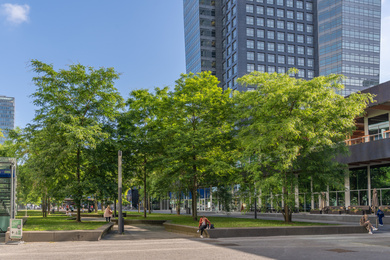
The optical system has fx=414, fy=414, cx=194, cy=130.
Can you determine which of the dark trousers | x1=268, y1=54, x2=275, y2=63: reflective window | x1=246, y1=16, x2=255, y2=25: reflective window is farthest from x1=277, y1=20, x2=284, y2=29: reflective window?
the dark trousers

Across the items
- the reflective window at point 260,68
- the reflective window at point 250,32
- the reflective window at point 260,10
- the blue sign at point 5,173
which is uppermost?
the reflective window at point 260,10

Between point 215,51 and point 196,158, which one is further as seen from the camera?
point 215,51

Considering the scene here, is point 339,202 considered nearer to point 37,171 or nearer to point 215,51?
point 37,171

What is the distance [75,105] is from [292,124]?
14928mm

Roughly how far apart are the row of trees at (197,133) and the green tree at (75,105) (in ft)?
0.23

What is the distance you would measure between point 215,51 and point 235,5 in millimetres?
14374

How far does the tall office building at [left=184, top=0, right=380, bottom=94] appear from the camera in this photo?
107m

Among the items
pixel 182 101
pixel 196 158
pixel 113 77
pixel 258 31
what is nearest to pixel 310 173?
pixel 196 158

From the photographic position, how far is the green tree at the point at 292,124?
25.6 meters

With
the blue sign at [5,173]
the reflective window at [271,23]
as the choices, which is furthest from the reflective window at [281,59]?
the blue sign at [5,173]

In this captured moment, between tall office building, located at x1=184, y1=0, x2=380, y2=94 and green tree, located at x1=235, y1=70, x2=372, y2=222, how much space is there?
249 feet

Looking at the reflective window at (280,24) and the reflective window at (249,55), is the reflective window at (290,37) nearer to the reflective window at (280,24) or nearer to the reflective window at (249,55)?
the reflective window at (280,24)

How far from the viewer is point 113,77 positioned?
30000mm

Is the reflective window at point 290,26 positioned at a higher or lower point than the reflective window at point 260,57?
higher
